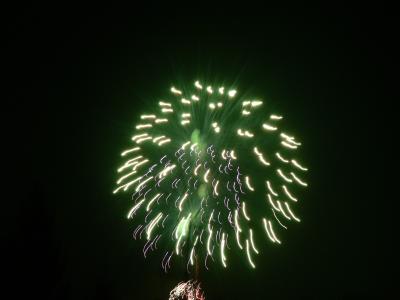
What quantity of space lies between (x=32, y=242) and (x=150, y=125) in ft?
20.6

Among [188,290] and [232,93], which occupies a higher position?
[232,93]

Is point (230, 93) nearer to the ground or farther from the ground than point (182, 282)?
farther from the ground

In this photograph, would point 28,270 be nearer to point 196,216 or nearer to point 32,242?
point 32,242

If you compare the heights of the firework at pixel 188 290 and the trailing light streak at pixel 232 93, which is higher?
the trailing light streak at pixel 232 93

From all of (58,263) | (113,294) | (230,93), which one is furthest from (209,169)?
(113,294)

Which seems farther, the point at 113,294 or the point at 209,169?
the point at 113,294

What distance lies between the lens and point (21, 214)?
21672 millimetres

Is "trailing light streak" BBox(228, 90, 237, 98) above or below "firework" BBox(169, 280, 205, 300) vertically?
above

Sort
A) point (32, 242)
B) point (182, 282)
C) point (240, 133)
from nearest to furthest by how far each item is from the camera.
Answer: point (182, 282) → point (240, 133) → point (32, 242)

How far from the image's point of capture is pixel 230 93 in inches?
782

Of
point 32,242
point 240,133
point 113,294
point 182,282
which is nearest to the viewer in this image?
point 182,282

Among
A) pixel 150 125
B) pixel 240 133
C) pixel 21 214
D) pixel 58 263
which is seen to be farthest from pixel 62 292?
pixel 240 133

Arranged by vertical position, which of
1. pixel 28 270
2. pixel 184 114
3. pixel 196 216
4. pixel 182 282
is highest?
pixel 184 114

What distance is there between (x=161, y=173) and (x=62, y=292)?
612 cm
